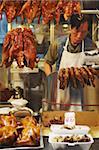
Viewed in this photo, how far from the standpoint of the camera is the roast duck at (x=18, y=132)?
1.48 m

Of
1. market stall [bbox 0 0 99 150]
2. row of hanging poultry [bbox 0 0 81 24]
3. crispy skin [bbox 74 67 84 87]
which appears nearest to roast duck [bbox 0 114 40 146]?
market stall [bbox 0 0 99 150]

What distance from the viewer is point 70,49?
5.89ft

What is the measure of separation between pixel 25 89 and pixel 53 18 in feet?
1.36

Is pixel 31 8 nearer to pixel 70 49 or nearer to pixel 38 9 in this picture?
pixel 38 9

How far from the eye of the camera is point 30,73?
1.79m

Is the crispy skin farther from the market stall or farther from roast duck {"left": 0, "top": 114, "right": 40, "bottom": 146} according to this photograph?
roast duck {"left": 0, "top": 114, "right": 40, "bottom": 146}

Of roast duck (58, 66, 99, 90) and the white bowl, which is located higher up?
roast duck (58, 66, 99, 90)

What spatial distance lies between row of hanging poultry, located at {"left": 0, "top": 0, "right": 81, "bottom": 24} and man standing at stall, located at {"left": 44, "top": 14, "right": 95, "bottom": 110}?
10 centimetres

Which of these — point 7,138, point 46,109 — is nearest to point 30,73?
point 46,109

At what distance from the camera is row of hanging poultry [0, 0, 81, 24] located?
1.70 meters

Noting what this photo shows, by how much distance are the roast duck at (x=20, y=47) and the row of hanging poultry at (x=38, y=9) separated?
0.07 meters

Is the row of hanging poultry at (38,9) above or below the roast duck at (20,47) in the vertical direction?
above

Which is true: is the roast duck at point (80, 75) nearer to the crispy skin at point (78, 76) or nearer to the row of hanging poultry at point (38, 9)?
the crispy skin at point (78, 76)

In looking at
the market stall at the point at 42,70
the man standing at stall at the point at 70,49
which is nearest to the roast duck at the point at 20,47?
the market stall at the point at 42,70
